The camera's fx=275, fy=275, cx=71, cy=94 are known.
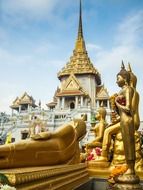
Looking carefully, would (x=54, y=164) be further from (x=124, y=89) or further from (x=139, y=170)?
(x=139, y=170)

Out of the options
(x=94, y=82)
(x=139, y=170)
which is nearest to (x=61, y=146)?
(x=139, y=170)

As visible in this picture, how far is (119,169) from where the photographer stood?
3.39 m

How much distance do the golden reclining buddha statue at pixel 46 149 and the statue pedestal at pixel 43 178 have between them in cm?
17

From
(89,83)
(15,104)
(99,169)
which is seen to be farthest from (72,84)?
(99,169)

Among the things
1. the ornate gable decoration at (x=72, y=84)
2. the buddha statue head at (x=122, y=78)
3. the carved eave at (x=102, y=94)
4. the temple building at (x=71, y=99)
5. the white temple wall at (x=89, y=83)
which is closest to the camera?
the buddha statue head at (x=122, y=78)

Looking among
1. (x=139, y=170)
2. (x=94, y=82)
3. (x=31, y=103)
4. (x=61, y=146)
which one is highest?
(x=94, y=82)

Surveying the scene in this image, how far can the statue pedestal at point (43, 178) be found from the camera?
1897 mm

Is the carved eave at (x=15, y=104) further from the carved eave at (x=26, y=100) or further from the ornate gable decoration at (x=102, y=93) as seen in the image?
the ornate gable decoration at (x=102, y=93)

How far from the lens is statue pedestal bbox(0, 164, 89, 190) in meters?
1.90

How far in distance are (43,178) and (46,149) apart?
0.73m

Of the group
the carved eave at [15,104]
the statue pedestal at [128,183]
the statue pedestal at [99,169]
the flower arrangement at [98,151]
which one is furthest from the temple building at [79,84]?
the statue pedestal at [128,183]

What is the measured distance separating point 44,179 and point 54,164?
0.90 metres

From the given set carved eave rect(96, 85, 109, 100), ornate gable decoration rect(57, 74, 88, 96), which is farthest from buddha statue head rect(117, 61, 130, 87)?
carved eave rect(96, 85, 109, 100)

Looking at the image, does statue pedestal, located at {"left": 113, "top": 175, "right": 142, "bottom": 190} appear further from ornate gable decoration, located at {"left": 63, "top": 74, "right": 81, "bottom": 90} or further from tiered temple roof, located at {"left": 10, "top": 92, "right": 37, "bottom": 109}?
tiered temple roof, located at {"left": 10, "top": 92, "right": 37, "bottom": 109}
